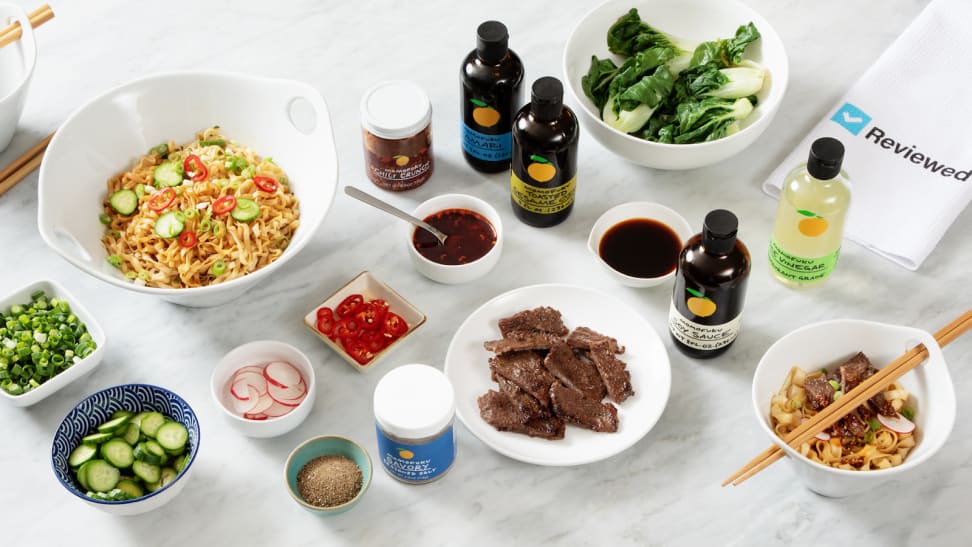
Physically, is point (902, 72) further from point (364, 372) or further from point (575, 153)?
point (364, 372)

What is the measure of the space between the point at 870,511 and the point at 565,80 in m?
1.20

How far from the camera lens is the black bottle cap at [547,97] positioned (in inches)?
86.4

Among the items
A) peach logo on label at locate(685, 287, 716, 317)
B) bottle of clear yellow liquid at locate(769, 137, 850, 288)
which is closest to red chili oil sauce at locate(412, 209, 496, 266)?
peach logo on label at locate(685, 287, 716, 317)

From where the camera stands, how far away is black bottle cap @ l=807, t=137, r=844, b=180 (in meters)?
2.08

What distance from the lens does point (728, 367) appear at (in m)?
2.27

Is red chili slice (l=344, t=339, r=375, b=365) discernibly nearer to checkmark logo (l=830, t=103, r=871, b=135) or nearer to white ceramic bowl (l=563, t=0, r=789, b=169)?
white ceramic bowl (l=563, t=0, r=789, b=169)

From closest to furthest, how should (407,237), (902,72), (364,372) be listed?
(364,372) → (407,237) → (902,72)

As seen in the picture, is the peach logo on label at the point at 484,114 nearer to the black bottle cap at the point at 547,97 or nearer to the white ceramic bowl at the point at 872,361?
the black bottle cap at the point at 547,97

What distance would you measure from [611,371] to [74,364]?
113cm

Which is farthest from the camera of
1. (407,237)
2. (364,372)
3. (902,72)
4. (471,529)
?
(902,72)

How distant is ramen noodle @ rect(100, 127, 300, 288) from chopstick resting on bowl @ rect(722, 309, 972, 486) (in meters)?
1.11

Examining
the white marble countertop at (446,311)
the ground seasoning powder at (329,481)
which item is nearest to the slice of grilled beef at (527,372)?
the white marble countertop at (446,311)

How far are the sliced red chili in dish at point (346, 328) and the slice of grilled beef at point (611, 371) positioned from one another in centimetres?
52

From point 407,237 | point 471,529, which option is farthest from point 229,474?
point 407,237
